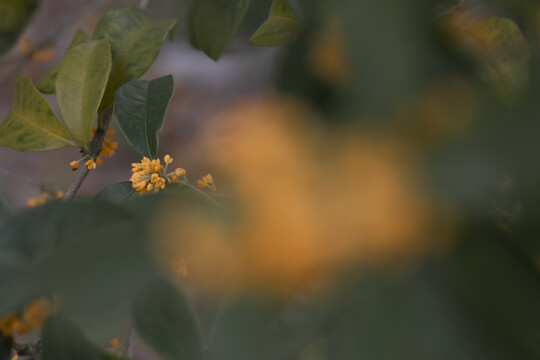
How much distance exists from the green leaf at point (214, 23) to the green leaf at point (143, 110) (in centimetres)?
6

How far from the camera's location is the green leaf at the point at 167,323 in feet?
1.02

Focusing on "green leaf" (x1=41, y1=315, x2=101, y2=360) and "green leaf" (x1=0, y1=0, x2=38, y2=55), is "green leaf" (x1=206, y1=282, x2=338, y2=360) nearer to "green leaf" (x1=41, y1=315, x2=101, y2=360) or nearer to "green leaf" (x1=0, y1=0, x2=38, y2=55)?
"green leaf" (x1=41, y1=315, x2=101, y2=360)

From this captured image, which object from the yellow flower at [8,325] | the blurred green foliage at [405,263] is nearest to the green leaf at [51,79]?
the yellow flower at [8,325]

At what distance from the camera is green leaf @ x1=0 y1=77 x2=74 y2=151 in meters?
0.50

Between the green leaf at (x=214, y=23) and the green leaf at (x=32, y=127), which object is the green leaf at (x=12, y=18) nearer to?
the green leaf at (x=32, y=127)

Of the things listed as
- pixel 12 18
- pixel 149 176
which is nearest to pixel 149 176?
pixel 149 176

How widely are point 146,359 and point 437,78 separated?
158 centimetres

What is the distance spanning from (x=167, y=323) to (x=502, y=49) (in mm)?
262

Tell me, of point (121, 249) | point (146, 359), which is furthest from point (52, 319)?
point (146, 359)

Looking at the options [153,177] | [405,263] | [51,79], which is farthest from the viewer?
[51,79]

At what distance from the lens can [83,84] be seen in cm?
48

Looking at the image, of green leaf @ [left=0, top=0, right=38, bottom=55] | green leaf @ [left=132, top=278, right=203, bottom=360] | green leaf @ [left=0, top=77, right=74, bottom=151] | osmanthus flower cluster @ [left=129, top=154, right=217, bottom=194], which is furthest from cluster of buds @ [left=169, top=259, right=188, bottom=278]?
green leaf @ [left=0, top=0, right=38, bottom=55]

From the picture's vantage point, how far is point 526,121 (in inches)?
6.0

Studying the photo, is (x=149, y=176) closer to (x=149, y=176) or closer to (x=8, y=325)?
(x=149, y=176)
